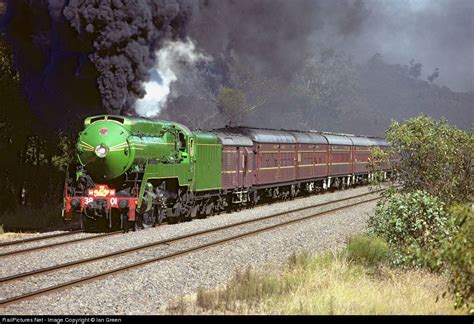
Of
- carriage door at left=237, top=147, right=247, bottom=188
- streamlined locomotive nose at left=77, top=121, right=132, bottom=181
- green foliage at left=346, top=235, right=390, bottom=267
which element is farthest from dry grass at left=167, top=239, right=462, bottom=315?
carriage door at left=237, top=147, right=247, bottom=188

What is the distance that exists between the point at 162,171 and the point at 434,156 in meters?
8.37

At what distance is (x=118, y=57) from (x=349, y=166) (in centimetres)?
2641

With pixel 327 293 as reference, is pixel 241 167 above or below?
above

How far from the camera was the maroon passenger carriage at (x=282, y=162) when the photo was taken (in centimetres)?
2814

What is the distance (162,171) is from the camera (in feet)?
67.9

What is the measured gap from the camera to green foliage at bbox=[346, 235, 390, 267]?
46.6ft

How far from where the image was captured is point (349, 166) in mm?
45875

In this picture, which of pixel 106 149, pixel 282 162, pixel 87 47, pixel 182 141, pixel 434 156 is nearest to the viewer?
pixel 434 156

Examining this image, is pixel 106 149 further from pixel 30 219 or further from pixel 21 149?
pixel 21 149

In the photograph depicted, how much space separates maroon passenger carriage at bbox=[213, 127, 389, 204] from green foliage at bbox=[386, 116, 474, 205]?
3323mm

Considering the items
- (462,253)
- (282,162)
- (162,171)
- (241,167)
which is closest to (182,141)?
(162,171)

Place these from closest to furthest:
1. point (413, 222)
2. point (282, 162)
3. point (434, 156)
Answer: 1. point (413, 222)
2. point (434, 156)
3. point (282, 162)

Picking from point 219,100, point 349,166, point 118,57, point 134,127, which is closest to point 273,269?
point 134,127

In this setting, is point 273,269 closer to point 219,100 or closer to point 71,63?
point 71,63
